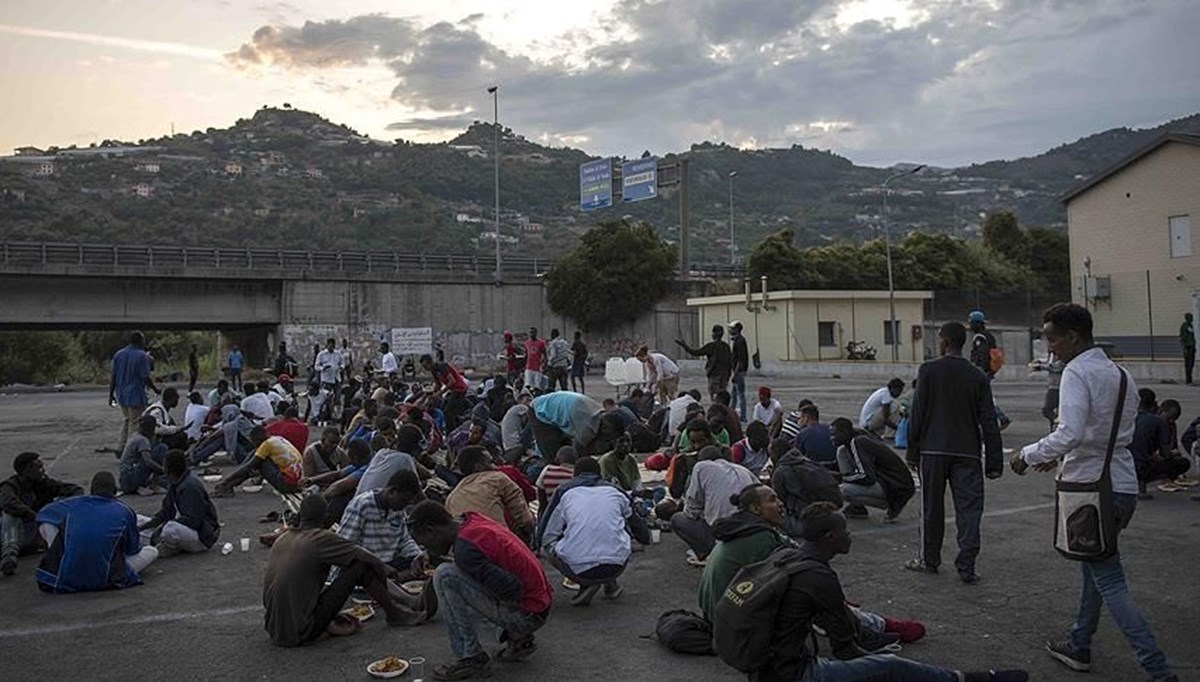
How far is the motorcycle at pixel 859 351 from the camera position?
4200cm

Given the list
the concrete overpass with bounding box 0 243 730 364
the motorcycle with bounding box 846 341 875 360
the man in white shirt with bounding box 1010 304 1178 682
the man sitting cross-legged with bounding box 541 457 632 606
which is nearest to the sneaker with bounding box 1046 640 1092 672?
the man in white shirt with bounding box 1010 304 1178 682

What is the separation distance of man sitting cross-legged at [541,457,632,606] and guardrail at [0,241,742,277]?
134ft

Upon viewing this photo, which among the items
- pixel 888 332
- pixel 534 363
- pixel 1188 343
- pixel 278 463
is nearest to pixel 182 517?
pixel 278 463

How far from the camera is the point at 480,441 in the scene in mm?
11211

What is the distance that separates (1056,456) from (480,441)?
23.7 ft

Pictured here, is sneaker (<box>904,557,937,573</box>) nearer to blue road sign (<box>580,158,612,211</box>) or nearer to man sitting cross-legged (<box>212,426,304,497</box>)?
man sitting cross-legged (<box>212,426,304,497</box>)

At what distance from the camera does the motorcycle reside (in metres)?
42.0

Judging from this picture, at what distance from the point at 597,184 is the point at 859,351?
1597 centimetres

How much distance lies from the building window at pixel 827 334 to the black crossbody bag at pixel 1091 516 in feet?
125

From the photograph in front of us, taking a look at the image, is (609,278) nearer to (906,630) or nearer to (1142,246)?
(1142,246)

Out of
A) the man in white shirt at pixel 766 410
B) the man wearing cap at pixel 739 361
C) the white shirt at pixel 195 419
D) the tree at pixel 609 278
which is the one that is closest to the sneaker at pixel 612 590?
the man in white shirt at pixel 766 410

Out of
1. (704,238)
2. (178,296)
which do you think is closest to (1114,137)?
(704,238)

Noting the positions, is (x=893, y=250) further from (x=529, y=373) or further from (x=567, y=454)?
(x=567, y=454)

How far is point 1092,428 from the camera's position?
5090 millimetres
